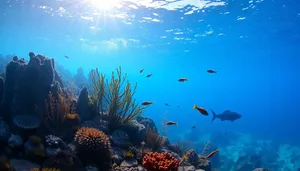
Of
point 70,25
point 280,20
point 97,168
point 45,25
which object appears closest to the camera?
point 97,168

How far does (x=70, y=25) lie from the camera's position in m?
32.7

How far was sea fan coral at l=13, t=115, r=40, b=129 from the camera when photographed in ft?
21.1

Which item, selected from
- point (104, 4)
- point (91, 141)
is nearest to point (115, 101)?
point (91, 141)

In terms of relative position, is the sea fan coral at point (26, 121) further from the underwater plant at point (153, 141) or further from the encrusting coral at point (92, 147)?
the underwater plant at point (153, 141)

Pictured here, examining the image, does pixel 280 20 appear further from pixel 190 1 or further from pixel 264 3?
pixel 190 1

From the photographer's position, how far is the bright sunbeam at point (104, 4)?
2109cm

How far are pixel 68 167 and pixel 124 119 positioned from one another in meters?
3.64

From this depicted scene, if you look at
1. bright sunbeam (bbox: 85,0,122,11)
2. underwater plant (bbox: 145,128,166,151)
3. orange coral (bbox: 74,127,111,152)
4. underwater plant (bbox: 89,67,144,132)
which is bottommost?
orange coral (bbox: 74,127,111,152)

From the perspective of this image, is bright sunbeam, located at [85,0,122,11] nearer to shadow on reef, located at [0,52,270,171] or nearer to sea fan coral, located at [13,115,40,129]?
shadow on reef, located at [0,52,270,171]

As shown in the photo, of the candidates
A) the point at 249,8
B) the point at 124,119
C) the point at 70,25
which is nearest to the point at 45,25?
the point at 70,25

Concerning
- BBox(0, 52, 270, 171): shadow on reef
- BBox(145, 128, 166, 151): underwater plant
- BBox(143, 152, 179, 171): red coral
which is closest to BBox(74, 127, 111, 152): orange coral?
BBox(0, 52, 270, 171): shadow on reef

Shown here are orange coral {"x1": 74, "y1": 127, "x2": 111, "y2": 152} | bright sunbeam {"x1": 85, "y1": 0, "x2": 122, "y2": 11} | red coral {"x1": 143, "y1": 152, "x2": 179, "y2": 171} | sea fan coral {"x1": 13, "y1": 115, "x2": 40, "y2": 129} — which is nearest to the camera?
red coral {"x1": 143, "y1": 152, "x2": 179, "y2": 171}

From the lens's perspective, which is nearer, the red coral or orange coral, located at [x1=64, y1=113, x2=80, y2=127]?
the red coral

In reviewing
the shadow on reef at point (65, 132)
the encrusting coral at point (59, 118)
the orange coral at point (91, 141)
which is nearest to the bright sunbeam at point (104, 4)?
the shadow on reef at point (65, 132)
